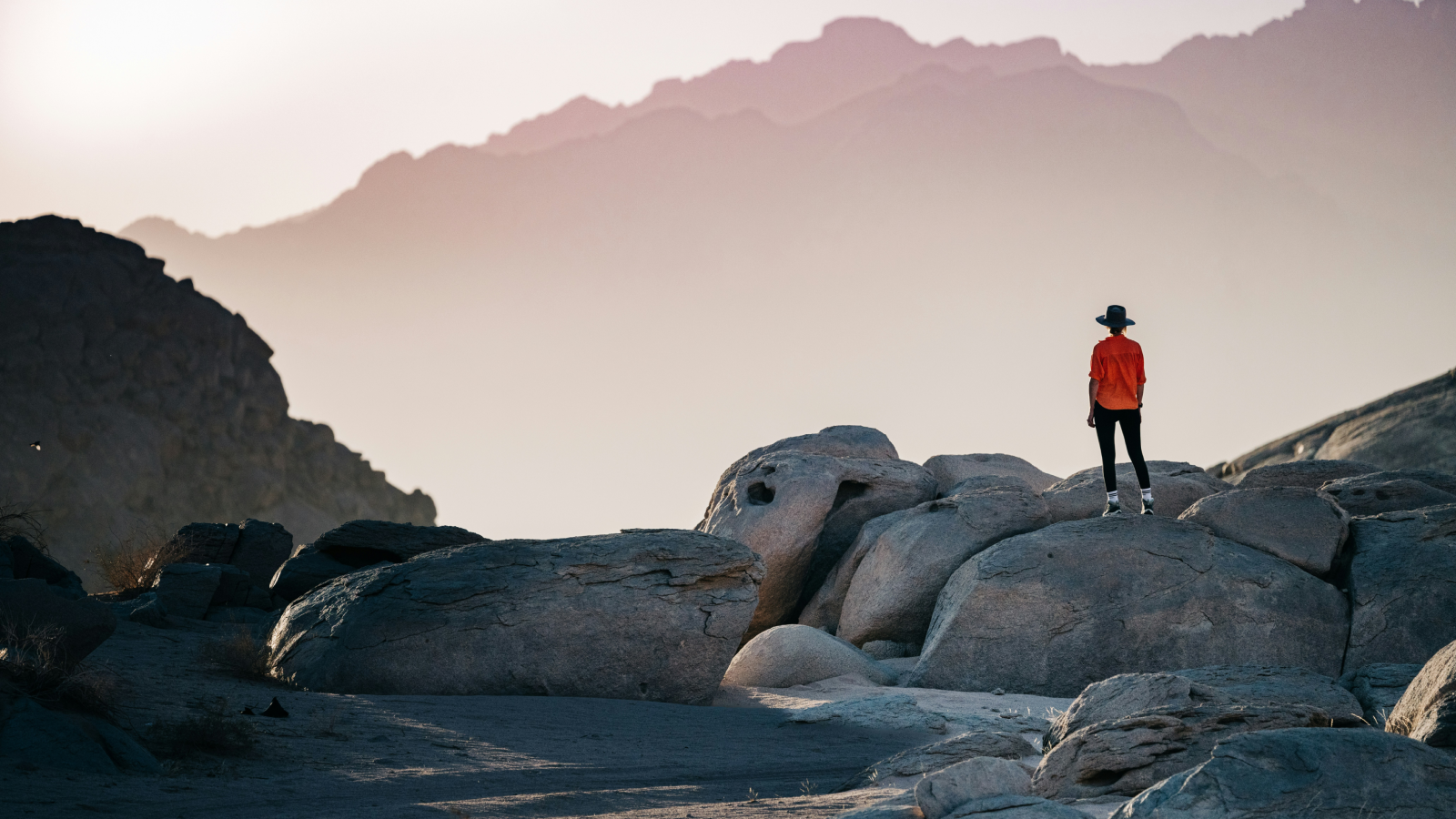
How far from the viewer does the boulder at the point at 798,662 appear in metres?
12.1

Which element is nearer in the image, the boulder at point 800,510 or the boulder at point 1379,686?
the boulder at point 1379,686

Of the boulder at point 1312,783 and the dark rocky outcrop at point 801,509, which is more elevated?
the dark rocky outcrop at point 801,509

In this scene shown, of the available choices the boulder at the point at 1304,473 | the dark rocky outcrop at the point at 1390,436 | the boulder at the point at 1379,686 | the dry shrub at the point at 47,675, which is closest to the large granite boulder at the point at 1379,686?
the boulder at the point at 1379,686

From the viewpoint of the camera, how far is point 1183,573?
11.7 meters

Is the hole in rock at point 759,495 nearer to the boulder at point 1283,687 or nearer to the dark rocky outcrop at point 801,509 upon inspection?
the dark rocky outcrop at point 801,509

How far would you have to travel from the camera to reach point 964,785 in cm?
528

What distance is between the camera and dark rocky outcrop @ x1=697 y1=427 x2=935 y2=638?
47.9 feet

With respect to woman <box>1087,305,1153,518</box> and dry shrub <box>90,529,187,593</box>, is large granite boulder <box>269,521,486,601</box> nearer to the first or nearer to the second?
dry shrub <box>90,529,187,593</box>

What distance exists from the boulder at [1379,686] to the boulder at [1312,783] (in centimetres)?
344

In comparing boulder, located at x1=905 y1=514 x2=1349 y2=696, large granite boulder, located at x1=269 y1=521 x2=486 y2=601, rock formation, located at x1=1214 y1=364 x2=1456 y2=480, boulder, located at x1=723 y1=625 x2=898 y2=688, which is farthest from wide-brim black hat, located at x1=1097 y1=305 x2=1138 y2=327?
rock formation, located at x1=1214 y1=364 x2=1456 y2=480

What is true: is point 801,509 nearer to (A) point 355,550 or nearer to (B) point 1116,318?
(B) point 1116,318

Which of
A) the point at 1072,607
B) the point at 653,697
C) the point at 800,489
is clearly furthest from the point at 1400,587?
the point at 653,697

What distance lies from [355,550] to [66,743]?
848cm

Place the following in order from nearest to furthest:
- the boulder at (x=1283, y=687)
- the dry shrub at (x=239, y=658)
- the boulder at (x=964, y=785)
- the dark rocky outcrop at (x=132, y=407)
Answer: the boulder at (x=964, y=785), the boulder at (x=1283, y=687), the dry shrub at (x=239, y=658), the dark rocky outcrop at (x=132, y=407)
